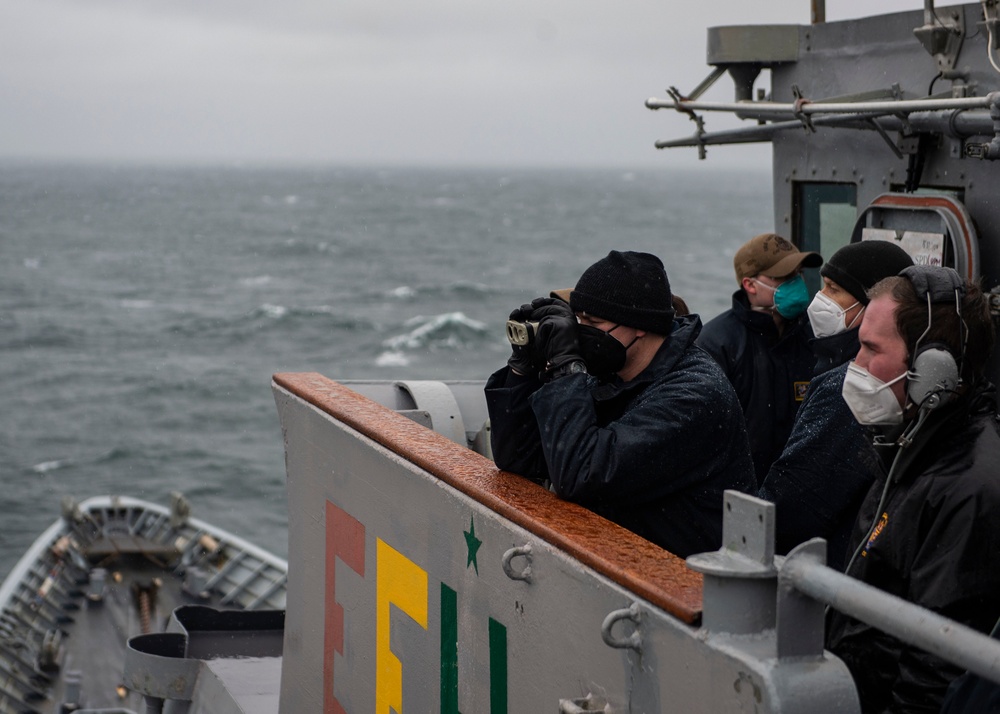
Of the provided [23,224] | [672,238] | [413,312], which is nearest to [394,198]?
[23,224]

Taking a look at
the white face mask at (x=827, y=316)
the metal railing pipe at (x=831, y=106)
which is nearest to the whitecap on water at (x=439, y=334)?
the metal railing pipe at (x=831, y=106)

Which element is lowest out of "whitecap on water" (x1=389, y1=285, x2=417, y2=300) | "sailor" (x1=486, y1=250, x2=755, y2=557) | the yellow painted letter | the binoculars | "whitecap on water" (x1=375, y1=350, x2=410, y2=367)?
"whitecap on water" (x1=389, y1=285, x2=417, y2=300)

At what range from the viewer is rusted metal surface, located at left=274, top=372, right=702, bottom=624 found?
2.17m

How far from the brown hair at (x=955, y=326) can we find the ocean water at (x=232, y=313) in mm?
19610

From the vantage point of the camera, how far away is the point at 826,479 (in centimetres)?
313

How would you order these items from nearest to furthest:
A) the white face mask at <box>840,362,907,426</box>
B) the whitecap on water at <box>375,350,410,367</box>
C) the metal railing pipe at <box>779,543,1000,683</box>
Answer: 1. the metal railing pipe at <box>779,543,1000,683</box>
2. the white face mask at <box>840,362,907,426</box>
3. the whitecap on water at <box>375,350,410,367</box>

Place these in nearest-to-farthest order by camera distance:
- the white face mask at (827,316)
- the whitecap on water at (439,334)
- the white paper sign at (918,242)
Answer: the white face mask at (827,316) < the white paper sign at (918,242) < the whitecap on water at (439,334)

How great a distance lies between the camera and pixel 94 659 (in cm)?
1037

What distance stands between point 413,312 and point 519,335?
5133 centimetres

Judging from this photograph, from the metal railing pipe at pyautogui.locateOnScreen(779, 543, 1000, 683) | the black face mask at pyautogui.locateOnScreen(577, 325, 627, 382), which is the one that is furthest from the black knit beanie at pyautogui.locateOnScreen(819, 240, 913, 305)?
the metal railing pipe at pyautogui.locateOnScreen(779, 543, 1000, 683)

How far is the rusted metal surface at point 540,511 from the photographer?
7.13 feet

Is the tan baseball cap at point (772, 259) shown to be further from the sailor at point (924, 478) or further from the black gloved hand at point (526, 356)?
the sailor at point (924, 478)

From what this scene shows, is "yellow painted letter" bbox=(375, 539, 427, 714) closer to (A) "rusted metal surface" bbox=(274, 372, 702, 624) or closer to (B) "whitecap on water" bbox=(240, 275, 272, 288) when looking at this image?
(A) "rusted metal surface" bbox=(274, 372, 702, 624)

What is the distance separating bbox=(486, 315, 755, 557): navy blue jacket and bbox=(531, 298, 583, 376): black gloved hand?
57 mm
